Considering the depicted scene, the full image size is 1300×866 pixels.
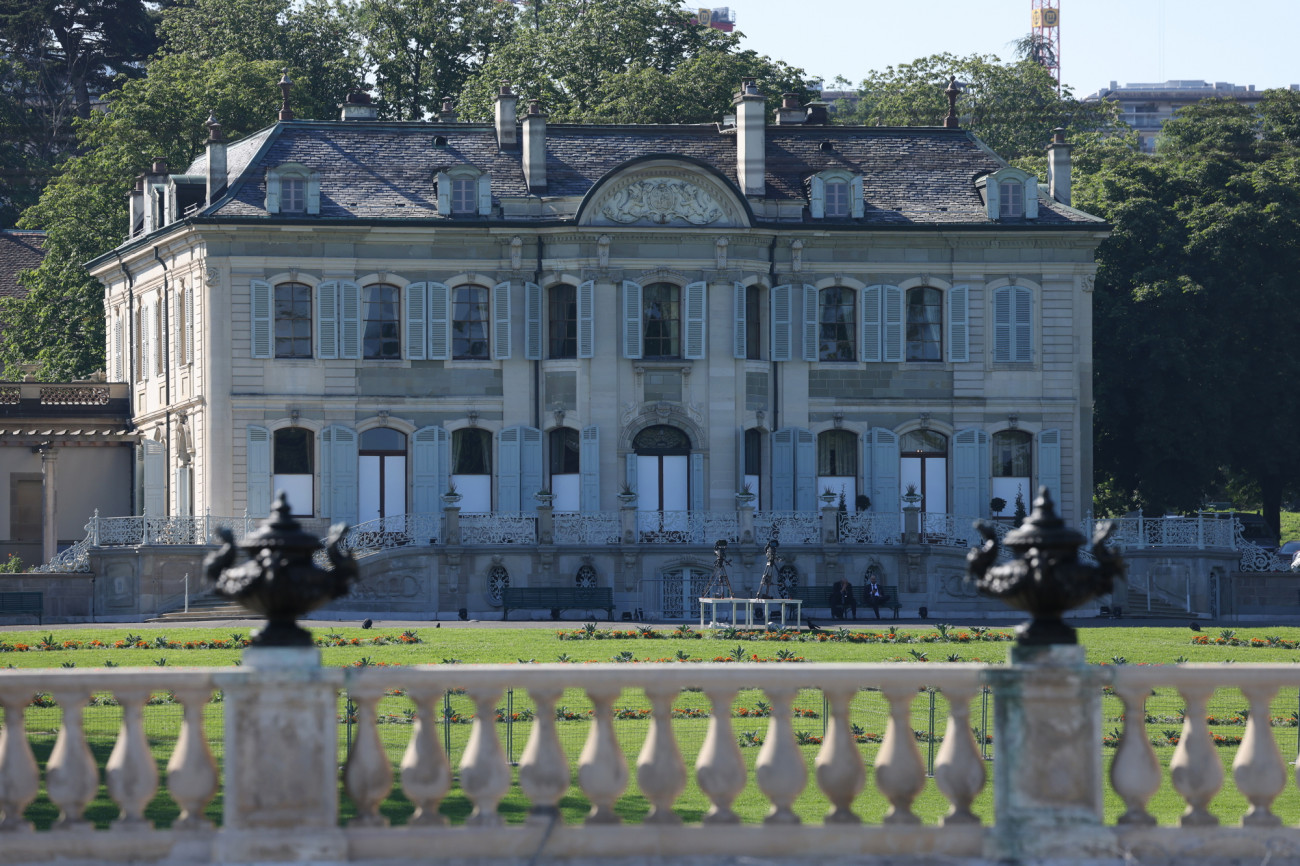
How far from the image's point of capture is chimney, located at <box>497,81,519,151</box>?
4772cm

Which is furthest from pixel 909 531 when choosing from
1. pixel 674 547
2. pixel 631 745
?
pixel 631 745

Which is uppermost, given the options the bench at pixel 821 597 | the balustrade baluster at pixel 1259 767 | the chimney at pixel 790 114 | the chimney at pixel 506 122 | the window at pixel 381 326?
the chimney at pixel 790 114

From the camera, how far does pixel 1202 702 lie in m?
9.83

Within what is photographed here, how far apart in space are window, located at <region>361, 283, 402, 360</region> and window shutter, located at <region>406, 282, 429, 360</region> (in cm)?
33

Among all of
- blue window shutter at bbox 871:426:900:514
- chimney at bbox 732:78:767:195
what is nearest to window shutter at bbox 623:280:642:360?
chimney at bbox 732:78:767:195

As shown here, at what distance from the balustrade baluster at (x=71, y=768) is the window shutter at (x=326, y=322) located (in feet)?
117

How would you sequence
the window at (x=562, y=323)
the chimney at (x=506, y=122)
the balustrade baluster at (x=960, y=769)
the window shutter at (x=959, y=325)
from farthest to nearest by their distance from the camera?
the chimney at (x=506, y=122) < the window shutter at (x=959, y=325) < the window at (x=562, y=323) < the balustrade baluster at (x=960, y=769)

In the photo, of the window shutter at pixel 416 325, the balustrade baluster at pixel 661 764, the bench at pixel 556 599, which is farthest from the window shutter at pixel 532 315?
the balustrade baluster at pixel 661 764

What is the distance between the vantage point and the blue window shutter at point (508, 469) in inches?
1783

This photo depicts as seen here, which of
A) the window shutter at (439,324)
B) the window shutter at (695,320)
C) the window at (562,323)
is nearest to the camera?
the window shutter at (695,320)

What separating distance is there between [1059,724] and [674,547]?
32.6 m

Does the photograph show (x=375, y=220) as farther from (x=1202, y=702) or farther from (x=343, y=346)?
(x=1202, y=702)

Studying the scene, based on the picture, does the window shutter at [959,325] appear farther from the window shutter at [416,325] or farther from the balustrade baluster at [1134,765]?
the balustrade baluster at [1134,765]

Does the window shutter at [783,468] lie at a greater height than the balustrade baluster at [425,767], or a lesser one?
greater
